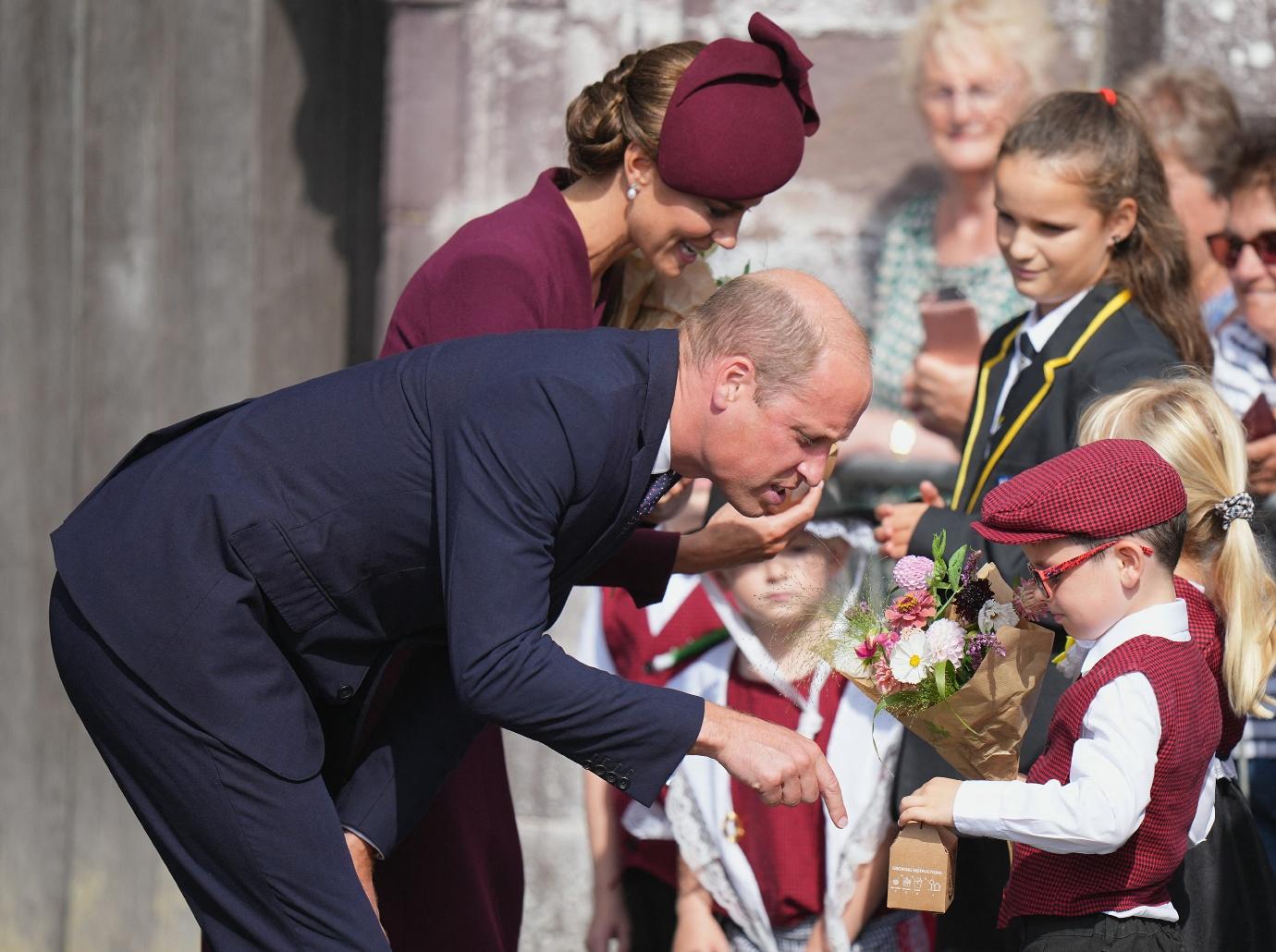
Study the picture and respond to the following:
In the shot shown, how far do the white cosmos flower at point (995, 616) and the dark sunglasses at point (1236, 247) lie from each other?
146 cm

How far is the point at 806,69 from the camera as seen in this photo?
328 centimetres

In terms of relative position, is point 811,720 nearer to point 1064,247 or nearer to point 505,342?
point 1064,247

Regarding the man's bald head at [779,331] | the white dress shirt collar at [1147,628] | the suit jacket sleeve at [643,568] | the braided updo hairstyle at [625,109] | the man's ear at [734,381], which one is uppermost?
the braided updo hairstyle at [625,109]

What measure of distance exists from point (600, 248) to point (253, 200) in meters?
1.98

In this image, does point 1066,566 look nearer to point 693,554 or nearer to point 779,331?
point 779,331

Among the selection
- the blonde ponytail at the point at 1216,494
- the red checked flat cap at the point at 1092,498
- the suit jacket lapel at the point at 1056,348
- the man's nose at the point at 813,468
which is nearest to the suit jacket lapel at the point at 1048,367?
the suit jacket lapel at the point at 1056,348

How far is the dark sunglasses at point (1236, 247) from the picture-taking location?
3.73 metres

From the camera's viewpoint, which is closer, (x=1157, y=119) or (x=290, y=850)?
(x=290, y=850)

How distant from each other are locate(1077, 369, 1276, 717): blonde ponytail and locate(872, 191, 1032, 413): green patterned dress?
4.43 ft

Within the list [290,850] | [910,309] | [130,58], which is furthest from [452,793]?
[130,58]

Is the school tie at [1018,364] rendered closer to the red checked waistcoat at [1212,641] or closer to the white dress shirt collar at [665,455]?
the red checked waistcoat at [1212,641]

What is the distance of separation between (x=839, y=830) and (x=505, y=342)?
4.76 ft

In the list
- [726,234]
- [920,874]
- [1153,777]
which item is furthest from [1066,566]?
[726,234]

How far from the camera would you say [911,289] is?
15.1 feet
